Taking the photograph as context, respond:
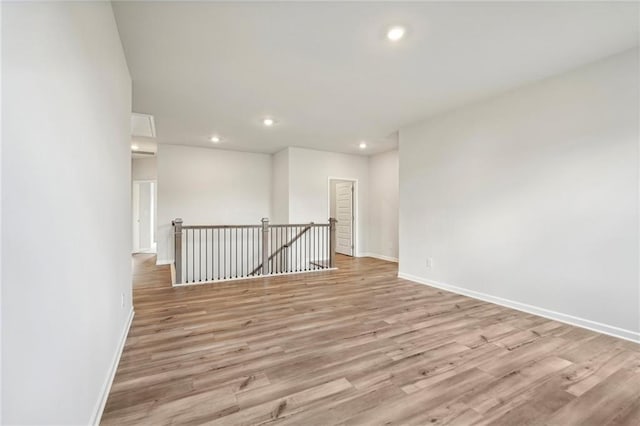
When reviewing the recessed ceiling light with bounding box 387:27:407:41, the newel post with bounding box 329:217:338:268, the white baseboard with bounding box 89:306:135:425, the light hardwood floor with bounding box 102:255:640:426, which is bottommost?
the light hardwood floor with bounding box 102:255:640:426

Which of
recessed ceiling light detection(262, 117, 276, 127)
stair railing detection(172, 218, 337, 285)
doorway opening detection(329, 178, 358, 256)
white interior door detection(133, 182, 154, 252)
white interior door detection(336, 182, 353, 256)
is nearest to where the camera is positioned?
recessed ceiling light detection(262, 117, 276, 127)

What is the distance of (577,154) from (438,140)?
1709 millimetres

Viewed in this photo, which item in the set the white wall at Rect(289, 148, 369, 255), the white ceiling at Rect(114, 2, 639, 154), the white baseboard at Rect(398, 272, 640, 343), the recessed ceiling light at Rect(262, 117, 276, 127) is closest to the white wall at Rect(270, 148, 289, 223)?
the white wall at Rect(289, 148, 369, 255)

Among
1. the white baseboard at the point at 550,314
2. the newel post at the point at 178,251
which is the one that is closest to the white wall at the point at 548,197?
the white baseboard at the point at 550,314

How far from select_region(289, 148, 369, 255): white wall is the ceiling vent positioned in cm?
270

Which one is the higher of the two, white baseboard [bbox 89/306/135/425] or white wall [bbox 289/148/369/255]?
white wall [bbox 289/148/369/255]

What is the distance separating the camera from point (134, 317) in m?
3.03

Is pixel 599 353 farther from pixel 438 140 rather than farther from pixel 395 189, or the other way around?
pixel 395 189

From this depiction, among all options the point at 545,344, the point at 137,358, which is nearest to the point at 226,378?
the point at 137,358

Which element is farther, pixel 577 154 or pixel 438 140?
pixel 438 140

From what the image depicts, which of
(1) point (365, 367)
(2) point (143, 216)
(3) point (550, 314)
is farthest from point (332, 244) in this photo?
(2) point (143, 216)

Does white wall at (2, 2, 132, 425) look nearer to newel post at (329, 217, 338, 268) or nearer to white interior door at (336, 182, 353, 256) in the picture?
newel post at (329, 217, 338, 268)

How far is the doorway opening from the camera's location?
7406mm

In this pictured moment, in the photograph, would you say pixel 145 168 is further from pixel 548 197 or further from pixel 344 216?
pixel 548 197
